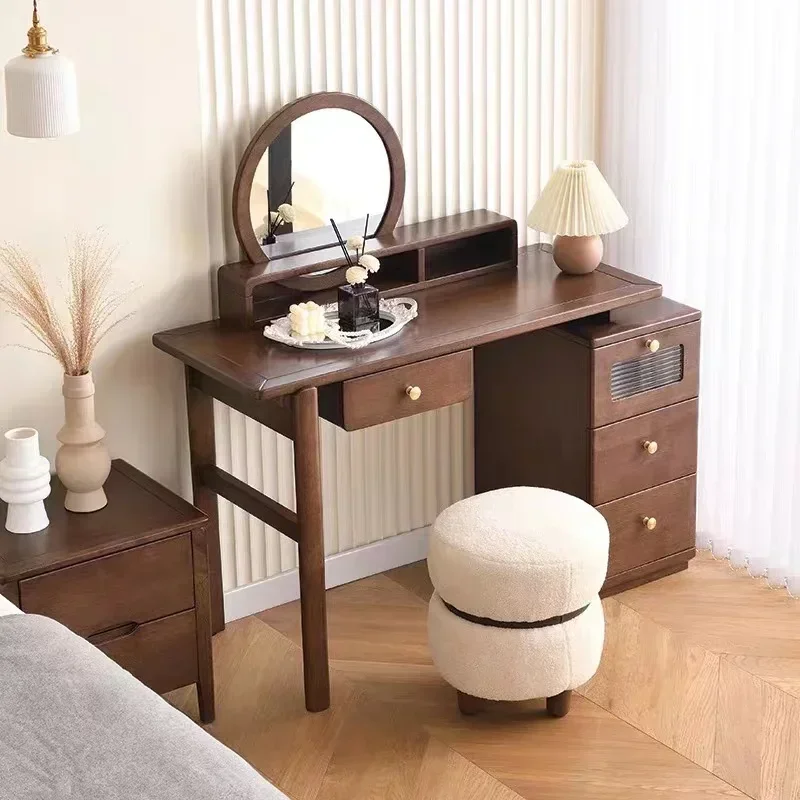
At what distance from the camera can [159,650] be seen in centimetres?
273

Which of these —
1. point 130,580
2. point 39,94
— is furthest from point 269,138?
point 130,580

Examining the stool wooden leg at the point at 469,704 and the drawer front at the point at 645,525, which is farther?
the drawer front at the point at 645,525

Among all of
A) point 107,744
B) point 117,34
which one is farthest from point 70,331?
point 107,744

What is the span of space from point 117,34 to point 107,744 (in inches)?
58.9

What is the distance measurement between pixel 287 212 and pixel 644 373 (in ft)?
2.95

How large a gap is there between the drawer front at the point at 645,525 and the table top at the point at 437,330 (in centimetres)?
50

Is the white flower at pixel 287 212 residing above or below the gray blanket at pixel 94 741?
above

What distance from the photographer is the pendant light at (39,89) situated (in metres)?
2.31

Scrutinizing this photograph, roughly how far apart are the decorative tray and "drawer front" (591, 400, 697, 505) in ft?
1.84

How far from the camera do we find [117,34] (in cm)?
275

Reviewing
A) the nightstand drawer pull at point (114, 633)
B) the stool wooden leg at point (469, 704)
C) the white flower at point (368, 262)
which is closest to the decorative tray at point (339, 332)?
the white flower at point (368, 262)

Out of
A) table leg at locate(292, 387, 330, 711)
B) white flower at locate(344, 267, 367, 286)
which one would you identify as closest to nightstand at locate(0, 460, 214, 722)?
table leg at locate(292, 387, 330, 711)

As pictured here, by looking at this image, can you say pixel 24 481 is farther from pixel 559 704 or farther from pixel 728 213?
pixel 728 213

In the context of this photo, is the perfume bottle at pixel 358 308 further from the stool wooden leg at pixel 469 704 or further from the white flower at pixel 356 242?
the stool wooden leg at pixel 469 704
